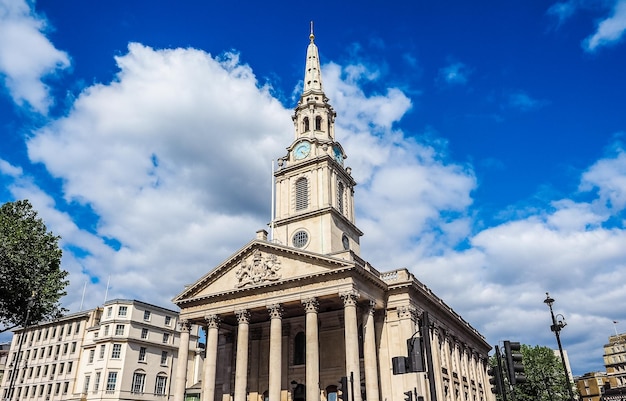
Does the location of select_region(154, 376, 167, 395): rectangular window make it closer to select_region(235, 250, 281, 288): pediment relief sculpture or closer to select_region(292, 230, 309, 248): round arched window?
select_region(292, 230, 309, 248): round arched window

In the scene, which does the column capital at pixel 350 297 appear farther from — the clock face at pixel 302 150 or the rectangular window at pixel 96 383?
the rectangular window at pixel 96 383

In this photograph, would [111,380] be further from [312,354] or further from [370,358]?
[370,358]

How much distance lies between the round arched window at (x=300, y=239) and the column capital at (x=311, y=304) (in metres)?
12.0

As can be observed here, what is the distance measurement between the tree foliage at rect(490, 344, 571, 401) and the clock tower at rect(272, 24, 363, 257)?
2983cm

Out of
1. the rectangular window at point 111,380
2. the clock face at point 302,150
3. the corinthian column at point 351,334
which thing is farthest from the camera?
the rectangular window at point 111,380

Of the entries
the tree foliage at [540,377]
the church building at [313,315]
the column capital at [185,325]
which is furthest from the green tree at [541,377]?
the column capital at [185,325]

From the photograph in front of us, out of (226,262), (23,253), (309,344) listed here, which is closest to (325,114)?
(226,262)

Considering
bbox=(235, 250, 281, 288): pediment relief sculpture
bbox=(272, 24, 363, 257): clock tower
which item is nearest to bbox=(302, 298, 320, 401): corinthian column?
bbox=(235, 250, 281, 288): pediment relief sculpture

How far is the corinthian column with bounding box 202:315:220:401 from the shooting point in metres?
38.4

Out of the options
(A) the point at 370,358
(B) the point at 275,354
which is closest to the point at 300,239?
(B) the point at 275,354

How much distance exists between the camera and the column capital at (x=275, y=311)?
38.1 metres

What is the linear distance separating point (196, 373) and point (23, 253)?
1664 inches

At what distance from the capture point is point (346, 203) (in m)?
54.3

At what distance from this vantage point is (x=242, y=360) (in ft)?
124
